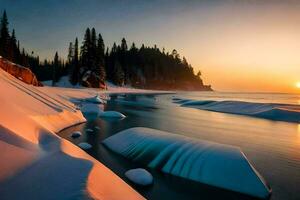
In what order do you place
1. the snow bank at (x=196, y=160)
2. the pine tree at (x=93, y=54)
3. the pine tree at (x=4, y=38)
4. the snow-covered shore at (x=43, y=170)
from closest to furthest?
the snow-covered shore at (x=43, y=170) → the snow bank at (x=196, y=160) → the pine tree at (x=4, y=38) → the pine tree at (x=93, y=54)

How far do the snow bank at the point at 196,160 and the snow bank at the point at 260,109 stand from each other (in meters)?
20.6

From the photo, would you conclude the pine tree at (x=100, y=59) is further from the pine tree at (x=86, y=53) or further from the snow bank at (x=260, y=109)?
the snow bank at (x=260, y=109)

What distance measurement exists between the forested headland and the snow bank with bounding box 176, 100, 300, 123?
4273 centimetres

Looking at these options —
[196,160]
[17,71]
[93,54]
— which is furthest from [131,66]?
[196,160]

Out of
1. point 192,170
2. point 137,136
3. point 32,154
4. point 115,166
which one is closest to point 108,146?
point 137,136

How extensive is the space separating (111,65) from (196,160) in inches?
3578

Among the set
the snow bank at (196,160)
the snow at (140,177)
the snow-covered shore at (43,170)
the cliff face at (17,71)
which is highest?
the cliff face at (17,71)

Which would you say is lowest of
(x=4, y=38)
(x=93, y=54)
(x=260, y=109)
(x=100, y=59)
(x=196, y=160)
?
(x=196, y=160)

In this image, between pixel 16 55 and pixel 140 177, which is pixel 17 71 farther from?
pixel 16 55

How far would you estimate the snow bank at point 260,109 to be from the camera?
26.6 meters

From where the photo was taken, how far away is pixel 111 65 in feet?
316

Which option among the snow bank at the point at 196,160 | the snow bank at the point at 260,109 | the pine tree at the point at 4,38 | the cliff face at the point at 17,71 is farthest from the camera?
the pine tree at the point at 4,38

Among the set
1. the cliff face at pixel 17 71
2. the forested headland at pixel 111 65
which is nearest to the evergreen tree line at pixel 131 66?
the forested headland at pixel 111 65

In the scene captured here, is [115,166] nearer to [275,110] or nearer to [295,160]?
[295,160]
